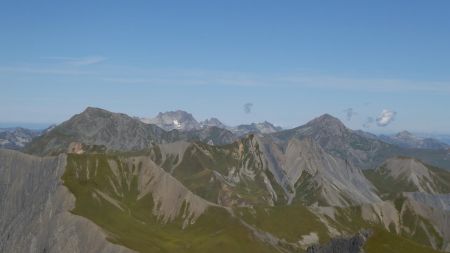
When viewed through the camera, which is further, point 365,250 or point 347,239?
point 347,239

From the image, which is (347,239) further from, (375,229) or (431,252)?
(431,252)

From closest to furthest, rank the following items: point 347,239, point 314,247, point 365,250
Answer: point 365,250 → point 347,239 → point 314,247

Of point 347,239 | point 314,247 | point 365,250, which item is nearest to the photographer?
point 365,250

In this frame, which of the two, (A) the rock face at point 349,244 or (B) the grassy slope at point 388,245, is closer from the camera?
(B) the grassy slope at point 388,245

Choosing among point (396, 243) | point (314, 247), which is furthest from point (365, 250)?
point (314, 247)

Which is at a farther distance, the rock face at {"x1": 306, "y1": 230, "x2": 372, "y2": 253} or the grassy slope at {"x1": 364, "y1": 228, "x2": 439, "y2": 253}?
the rock face at {"x1": 306, "y1": 230, "x2": 372, "y2": 253}

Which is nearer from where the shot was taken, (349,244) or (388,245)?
(388,245)

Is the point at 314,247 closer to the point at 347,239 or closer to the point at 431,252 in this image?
the point at 347,239

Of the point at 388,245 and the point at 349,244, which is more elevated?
the point at 388,245
